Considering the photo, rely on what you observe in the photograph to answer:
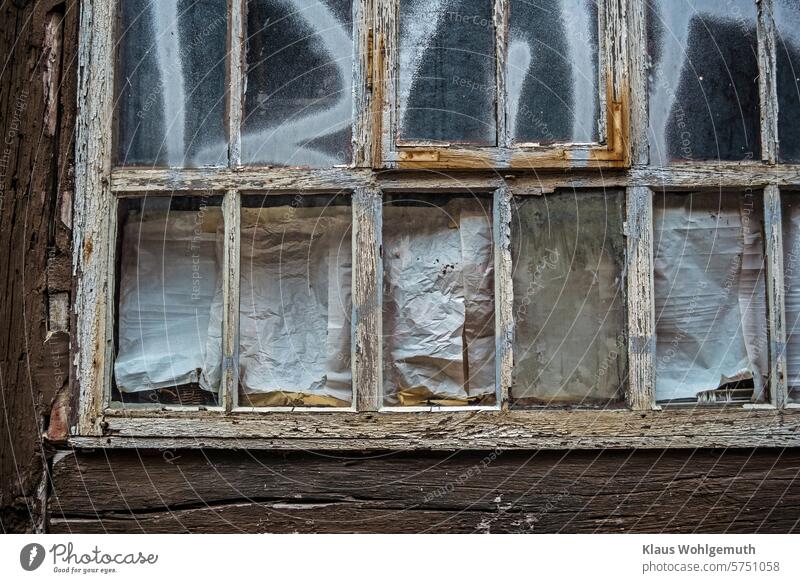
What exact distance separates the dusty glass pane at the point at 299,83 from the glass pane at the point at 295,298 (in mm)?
158

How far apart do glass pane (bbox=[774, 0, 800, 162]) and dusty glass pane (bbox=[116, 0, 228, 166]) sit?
1.77 meters

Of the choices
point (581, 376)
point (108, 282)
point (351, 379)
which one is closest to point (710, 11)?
point (581, 376)

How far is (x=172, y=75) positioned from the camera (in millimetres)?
2488

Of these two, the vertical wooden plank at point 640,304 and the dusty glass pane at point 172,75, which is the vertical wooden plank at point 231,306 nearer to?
the dusty glass pane at point 172,75

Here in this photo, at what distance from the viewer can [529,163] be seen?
7.82ft

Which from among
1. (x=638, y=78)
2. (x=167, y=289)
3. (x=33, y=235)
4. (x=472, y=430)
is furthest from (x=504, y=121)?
(x=33, y=235)

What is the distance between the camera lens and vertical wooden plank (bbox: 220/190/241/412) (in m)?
2.37

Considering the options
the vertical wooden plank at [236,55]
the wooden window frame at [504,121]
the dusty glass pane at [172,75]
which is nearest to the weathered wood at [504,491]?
the wooden window frame at [504,121]

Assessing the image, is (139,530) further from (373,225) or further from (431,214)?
(431,214)

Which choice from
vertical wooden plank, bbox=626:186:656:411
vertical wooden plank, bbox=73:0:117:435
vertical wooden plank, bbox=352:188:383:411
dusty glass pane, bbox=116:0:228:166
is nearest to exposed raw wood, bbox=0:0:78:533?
vertical wooden plank, bbox=73:0:117:435

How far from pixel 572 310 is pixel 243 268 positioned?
1.04m

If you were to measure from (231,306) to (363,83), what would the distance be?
81 centimetres

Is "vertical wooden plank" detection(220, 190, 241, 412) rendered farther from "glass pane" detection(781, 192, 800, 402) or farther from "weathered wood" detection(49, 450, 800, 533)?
"glass pane" detection(781, 192, 800, 402)
